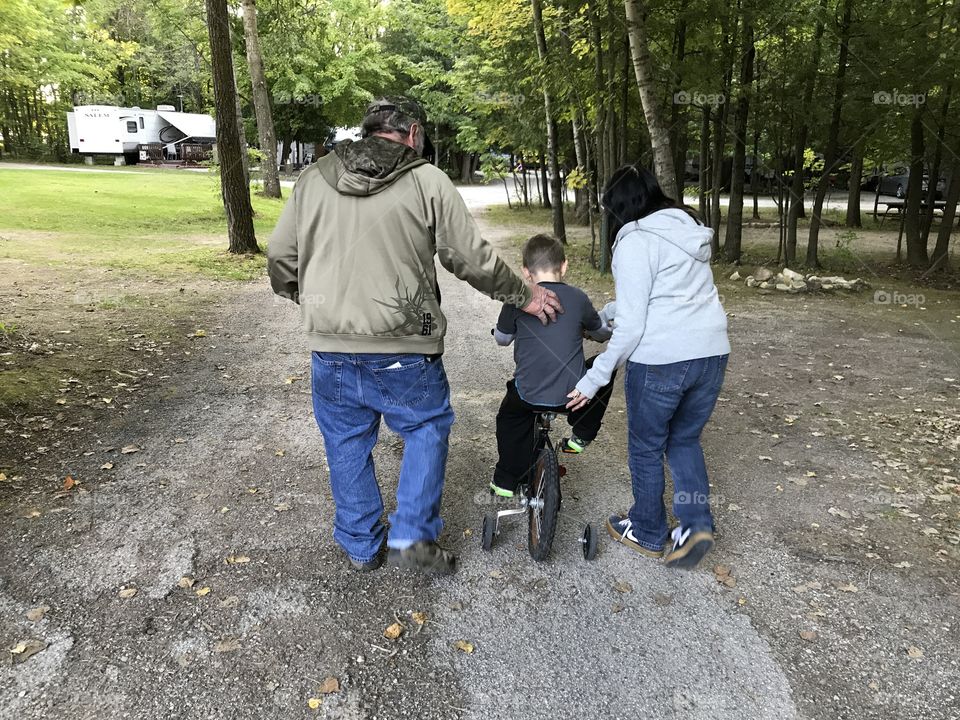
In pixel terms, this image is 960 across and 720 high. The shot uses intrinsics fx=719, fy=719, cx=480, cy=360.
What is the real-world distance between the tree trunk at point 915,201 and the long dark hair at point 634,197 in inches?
474

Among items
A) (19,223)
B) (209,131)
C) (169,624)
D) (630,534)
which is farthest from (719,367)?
(209,131)

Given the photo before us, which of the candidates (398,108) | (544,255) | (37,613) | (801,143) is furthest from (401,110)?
(801,143)

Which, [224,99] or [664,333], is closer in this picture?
[664,333]

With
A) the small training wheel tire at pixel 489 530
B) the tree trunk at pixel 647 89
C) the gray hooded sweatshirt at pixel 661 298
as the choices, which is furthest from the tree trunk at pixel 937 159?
the small training wheel tire at pixel 489 530

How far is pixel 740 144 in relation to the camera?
Result: 1331 cm

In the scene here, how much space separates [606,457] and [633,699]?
2.40 metres

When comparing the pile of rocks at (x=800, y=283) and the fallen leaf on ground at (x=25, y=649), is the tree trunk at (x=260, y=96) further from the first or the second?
the fallen leaf on ground at (x=25, y=649)

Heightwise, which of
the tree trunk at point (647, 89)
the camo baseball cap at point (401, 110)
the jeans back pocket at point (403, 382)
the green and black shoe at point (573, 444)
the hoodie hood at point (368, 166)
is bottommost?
the green and black shoe at point (573, 444)

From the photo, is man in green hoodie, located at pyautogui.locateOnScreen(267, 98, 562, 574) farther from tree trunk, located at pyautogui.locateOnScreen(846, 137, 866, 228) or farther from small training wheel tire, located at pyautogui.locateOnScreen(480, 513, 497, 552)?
tree trunk, located at pyautogui.locateOnScreen(846, 137, 866, 228)

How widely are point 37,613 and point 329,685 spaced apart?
1.40 metres

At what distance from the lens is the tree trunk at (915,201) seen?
1282cm

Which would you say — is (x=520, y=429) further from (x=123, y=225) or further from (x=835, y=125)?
(x=123, y=225)

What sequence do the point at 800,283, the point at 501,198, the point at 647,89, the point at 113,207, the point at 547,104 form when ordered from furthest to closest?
1. the point at 501,198
2. the point at 113,207
3. the point at 547,104
4. the point at 800,283
5. the point at 647,89

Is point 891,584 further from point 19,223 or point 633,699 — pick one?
point 19,223
